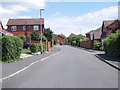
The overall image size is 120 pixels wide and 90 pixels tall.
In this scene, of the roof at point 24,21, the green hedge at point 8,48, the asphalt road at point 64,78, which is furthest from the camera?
the roof at point 24,21

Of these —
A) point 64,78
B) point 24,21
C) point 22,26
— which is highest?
point 24,21

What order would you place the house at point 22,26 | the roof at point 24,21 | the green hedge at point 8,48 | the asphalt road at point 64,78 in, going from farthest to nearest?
the house at point 22,26 < the roof at point 24,21 < the green hedge at point 8,48 < the asphalt road at point 64,78

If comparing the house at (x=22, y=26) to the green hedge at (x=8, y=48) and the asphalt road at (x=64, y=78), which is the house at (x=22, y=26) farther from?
the asphalt road at (x=64, y=78)

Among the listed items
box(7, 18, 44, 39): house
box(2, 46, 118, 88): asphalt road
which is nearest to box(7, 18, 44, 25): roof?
box(7, 18, 44, 39): house

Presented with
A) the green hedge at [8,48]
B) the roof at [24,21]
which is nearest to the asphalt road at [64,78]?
the green hedge at [8,48]

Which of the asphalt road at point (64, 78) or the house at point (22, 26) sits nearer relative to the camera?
the asphalt road at point (64, 78)

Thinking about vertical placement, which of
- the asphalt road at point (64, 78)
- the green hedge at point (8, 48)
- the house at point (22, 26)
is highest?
the house at point (22, 26)

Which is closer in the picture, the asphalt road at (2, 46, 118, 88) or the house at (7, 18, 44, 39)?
the asphalt road at (2, 46, 118, 88)

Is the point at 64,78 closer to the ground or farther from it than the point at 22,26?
closer to the ground

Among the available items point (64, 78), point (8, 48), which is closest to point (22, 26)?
point (8, 48)

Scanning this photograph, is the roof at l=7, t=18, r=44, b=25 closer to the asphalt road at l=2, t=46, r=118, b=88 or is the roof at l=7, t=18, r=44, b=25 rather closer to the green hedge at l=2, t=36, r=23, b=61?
the green hedge at l=2, t=36, r=23, b=61

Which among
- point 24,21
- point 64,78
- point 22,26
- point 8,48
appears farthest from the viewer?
point 24,21

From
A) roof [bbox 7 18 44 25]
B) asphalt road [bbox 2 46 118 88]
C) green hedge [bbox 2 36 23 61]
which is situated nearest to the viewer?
asphalt road [bbox 2 46 118 88]

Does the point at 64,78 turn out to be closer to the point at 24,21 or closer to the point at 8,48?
the point at 8,48
